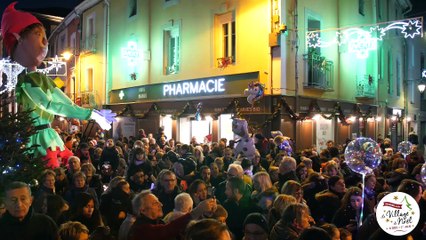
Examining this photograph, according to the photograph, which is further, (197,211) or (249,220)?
(197,211)

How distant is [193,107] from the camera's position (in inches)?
720

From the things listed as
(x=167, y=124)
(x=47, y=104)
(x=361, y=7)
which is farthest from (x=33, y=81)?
(x=361, y=7)

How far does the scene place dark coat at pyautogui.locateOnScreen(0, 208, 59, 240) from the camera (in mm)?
3779

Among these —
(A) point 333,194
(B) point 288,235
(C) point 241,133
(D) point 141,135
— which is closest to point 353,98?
(D) point 141,135

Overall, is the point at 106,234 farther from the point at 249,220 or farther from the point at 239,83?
the point at 239,83

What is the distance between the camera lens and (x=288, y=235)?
162 inches

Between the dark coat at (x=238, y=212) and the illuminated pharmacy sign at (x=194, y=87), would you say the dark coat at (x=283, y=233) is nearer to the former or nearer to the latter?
the dark coat at (x=238, y=212)

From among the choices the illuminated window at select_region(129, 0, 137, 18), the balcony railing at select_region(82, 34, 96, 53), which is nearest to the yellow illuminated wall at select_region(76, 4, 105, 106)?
the balcony railing at select_region(82, 34, 96, 53)

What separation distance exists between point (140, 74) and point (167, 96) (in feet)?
10.1

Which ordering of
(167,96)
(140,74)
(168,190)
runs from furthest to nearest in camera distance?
Result: 1. (140,74)
2. (167,96)
3. (168,190)

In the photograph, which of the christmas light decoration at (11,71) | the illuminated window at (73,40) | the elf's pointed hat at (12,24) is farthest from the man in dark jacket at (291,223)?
the illuminated window at (73,40)

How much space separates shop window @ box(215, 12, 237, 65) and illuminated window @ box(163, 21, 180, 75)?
2.97 metres

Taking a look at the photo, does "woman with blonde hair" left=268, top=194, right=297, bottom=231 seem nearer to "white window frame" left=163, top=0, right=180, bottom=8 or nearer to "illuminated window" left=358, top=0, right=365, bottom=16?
"white window frame" left=163, top=0, right=180, bottom=8

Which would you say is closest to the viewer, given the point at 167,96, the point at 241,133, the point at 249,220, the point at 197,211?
the point at 249,220
